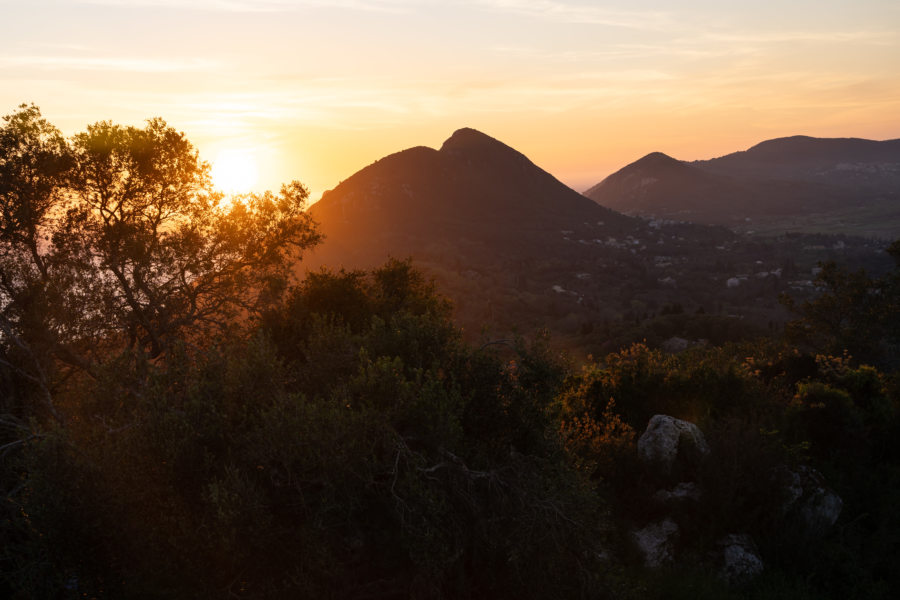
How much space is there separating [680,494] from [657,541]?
1666 millimetres

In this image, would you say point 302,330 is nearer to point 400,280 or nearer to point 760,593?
point 400,280

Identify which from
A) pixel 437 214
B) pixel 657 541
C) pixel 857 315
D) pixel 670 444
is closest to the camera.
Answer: pixel 657 541

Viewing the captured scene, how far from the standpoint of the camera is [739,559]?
39.9ft

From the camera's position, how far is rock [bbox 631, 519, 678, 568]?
40.2 feet

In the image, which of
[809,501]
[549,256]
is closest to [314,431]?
[809,501]

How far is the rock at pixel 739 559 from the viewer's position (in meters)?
11.9

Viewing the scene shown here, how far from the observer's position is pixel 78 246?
14.4 m

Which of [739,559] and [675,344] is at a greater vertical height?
[739,559]

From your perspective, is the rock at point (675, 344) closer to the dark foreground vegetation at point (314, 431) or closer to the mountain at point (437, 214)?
the dark foreground vegetation at point (314, 431)

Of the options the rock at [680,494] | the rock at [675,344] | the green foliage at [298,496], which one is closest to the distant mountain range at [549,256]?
the rock at [675,344]

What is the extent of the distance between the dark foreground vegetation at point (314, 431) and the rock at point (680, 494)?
0.28 meters

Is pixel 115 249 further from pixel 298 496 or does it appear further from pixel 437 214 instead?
pixel 437 214

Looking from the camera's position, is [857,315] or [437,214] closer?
[857,315]

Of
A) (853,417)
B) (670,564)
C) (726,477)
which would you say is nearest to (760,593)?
(670,564)
